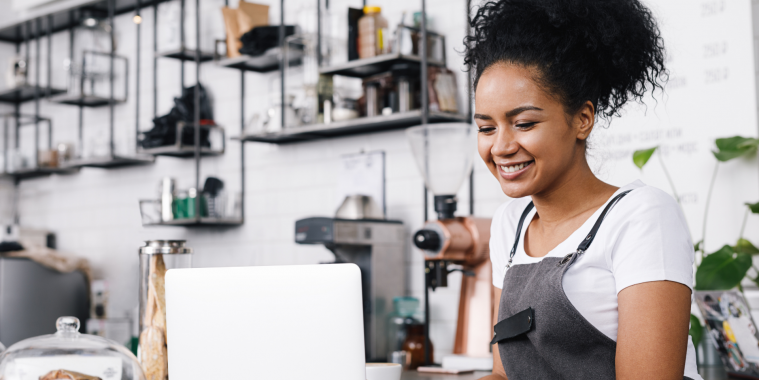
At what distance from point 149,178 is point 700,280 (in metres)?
3.13

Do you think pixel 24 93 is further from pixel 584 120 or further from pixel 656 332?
pixel 656 332

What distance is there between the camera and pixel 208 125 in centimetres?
378

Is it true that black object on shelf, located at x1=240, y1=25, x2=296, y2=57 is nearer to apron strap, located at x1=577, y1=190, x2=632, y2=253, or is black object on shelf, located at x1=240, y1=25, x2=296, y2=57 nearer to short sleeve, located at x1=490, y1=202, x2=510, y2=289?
short sleeve, located at x1=490, y1=202, x2=510, y2=289

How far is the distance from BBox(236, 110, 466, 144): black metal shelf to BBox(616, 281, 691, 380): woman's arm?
1.76m

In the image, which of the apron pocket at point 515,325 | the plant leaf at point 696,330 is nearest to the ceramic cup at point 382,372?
the apron pocket at point 515,325

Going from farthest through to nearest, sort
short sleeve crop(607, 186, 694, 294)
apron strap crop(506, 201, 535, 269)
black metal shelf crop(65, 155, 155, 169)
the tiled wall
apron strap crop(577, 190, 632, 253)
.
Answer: black metal shelf crop(65, 155, 155, 169), the tiled wall, apron strap crop(506, 201, 535, 269), apron strap crop(577, 190, 632, 253), short sleeve crop(607, 186, 694, 294)

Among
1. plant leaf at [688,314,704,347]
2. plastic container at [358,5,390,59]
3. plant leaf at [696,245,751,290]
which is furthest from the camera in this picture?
plastic container at [358,5,390,59]

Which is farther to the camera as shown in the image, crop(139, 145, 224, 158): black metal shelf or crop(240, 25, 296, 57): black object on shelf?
crop(139, 145, 224, 158): black metal shelf

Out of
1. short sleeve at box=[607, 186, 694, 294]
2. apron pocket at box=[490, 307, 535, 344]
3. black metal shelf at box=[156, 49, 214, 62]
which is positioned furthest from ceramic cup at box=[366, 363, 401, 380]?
black metal shelf at box=[156, 49, 214, 62]

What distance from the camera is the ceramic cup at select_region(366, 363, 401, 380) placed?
49.4 inches

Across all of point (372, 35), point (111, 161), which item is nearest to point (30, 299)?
point (111, 161)

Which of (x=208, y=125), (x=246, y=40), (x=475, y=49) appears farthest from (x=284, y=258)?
(x=475, y=49)

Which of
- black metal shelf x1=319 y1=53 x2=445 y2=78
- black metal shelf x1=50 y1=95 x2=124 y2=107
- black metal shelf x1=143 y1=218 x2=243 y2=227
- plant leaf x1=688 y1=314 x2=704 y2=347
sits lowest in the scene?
plant leaf x1=688 y1=314 x2=704 y2=347

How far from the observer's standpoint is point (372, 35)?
2.96m
